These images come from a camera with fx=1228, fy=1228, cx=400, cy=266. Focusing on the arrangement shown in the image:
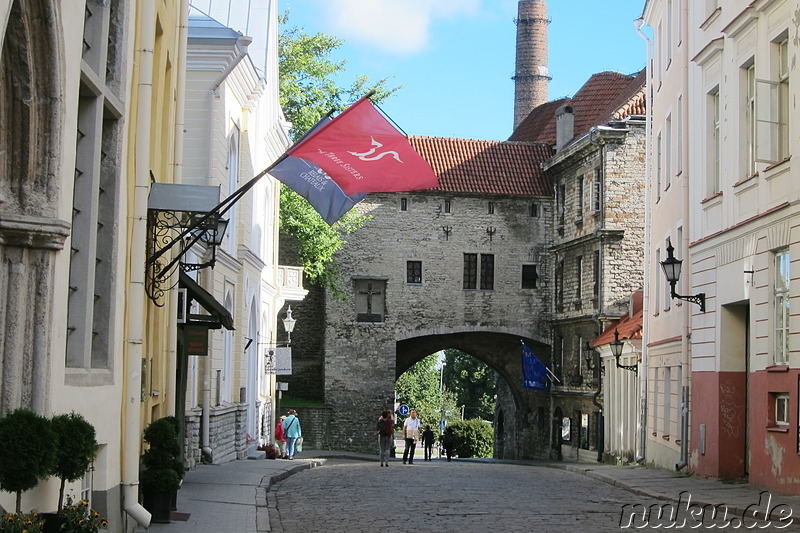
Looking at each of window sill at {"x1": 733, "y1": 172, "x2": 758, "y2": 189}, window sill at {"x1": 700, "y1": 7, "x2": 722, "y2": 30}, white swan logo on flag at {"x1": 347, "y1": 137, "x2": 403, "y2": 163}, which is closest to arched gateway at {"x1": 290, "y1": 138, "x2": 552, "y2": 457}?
window sill at {"x1": 700, "y1": 7, "x2": 722, "y2": 30}

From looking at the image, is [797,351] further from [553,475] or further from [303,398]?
[303,398]

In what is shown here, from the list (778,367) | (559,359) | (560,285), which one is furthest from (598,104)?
(778,367)

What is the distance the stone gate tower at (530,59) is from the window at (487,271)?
31181 mm

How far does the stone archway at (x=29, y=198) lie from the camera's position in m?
7.84

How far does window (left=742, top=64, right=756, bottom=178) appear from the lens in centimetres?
1928

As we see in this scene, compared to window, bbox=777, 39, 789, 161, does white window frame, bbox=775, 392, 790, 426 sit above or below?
below

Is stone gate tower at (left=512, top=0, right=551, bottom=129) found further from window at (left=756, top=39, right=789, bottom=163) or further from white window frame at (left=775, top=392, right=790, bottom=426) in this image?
white window frame at (left=775, top=392, right=790, bottom=426)

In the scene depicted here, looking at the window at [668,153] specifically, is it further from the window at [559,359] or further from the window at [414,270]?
the window at [414,270]

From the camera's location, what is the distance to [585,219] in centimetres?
4706

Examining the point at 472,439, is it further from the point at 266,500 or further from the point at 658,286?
the point at 266,500

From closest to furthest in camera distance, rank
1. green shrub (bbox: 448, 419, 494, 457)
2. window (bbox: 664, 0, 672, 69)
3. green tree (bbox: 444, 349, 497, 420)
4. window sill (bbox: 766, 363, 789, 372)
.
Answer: window sill (bbox: 766, 363, 789, 372) → window (bbox: 664, 0, 672, 69) → green shrub (bbox: 448, 419, 494, 457) → green tree (bbox: 444, 349, 497, 420)

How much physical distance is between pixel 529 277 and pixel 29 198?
44117mm

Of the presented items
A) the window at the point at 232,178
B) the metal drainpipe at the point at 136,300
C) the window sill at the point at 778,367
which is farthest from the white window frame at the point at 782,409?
the window at the point at 232,178

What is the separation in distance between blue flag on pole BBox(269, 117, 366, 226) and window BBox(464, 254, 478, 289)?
36947mm
